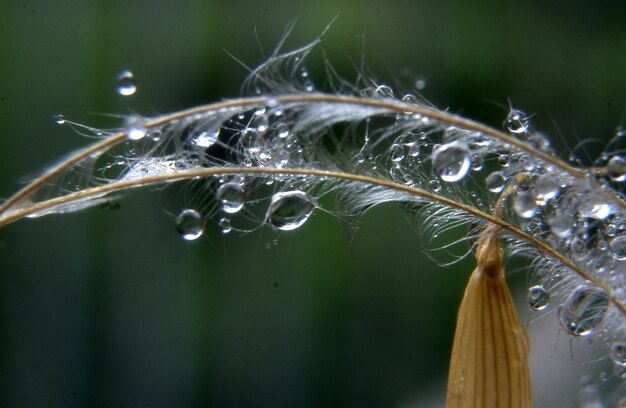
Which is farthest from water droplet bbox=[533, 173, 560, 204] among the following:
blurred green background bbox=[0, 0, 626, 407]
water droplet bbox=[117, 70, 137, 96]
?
blurred green background bbox=[0, 0, 626, 407]

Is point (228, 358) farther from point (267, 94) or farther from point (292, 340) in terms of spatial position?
point (267, 94)

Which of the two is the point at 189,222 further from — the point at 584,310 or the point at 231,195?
the point at 584,310

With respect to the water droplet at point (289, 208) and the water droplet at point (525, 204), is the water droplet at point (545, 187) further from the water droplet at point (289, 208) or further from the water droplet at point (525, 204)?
the water droplet at point (289, 208)

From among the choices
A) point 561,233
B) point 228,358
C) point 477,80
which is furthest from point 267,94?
point 477,80

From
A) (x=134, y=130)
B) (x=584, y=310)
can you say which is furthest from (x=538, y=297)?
(x=134, y=130)

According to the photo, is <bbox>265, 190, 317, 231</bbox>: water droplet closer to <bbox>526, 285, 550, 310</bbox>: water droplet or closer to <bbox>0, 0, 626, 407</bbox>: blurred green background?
<bbox>526, 285, 550, 310</bbox>: water droplet

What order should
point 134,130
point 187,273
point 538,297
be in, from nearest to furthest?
1. point 134,130
2. point 538,297
3. point 187,273

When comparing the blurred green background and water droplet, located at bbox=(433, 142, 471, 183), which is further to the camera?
the blurred green background
